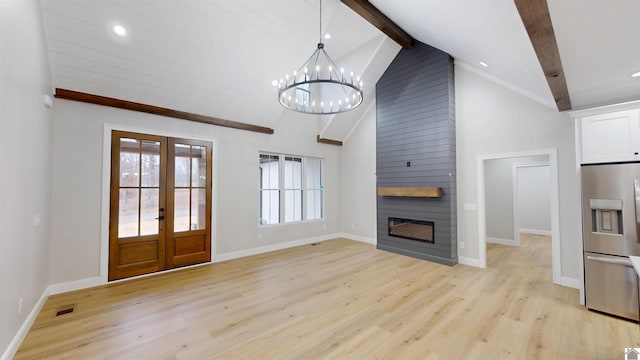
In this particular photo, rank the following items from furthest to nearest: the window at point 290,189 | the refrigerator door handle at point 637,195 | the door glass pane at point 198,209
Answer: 1. the window at point 290,189
2. the door glass pane at point 198,209
3. the refrigerator door handle at point 637,195

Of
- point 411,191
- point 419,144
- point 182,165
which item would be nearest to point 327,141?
point 419,144

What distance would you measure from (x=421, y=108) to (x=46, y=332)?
660cm

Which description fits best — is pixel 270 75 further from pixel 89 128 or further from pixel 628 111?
pixel 628 111

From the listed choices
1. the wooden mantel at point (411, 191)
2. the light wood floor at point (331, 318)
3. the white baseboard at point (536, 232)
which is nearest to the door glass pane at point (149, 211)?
the light wood floor at point (331, 318)

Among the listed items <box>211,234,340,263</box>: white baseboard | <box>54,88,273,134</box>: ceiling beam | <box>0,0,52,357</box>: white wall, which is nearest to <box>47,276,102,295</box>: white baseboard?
<box>0,0,52,357</box>: white wall

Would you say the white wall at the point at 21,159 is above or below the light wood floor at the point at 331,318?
above

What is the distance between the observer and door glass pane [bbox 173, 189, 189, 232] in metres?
4.84

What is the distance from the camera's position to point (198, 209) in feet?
16.9

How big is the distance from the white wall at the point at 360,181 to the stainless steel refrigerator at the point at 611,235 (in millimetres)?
4100

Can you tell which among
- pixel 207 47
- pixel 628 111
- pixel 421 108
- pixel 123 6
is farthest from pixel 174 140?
pixel 628 111

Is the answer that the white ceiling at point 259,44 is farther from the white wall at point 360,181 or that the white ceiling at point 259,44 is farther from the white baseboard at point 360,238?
the white baseboard at point 360,238

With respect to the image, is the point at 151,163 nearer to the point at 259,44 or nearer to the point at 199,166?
the point at 199,166

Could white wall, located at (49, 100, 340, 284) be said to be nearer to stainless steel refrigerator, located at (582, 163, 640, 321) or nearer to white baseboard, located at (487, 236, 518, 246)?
white baseboard, located at (487, 236, 518, 246)

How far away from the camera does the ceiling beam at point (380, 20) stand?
4098 mm
